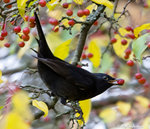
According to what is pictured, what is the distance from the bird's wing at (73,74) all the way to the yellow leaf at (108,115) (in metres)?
2.40

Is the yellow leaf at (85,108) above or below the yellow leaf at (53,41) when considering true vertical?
below

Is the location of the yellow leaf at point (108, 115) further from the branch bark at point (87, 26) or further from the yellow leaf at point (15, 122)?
the yellow leaf at point (15, 122)

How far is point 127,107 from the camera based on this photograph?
5477 millimetres

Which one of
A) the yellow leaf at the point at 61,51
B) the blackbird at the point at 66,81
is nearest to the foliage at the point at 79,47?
the yellow leaf at the point at 61,51

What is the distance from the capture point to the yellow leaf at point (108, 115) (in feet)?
18.4

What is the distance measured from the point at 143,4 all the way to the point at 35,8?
85.0 inches

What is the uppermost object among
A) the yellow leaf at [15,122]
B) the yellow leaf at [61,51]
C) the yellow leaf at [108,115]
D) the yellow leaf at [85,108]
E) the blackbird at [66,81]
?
the yellow leaf at [15,122]

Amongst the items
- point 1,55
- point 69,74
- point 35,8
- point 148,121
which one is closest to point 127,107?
point 148,121

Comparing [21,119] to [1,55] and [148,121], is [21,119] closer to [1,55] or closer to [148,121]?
[148,121]

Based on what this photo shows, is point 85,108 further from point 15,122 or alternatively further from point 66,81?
point 15,122

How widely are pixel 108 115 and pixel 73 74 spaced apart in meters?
2.73

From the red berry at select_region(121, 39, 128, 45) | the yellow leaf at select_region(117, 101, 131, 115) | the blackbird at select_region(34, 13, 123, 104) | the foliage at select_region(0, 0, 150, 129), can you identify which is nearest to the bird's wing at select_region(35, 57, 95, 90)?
the blackbird at select_region(34, 13, 123, 104)

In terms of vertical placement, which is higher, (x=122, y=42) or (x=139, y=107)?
(x=122, y=42)

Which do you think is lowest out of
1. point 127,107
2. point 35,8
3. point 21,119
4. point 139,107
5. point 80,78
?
point 139,107
